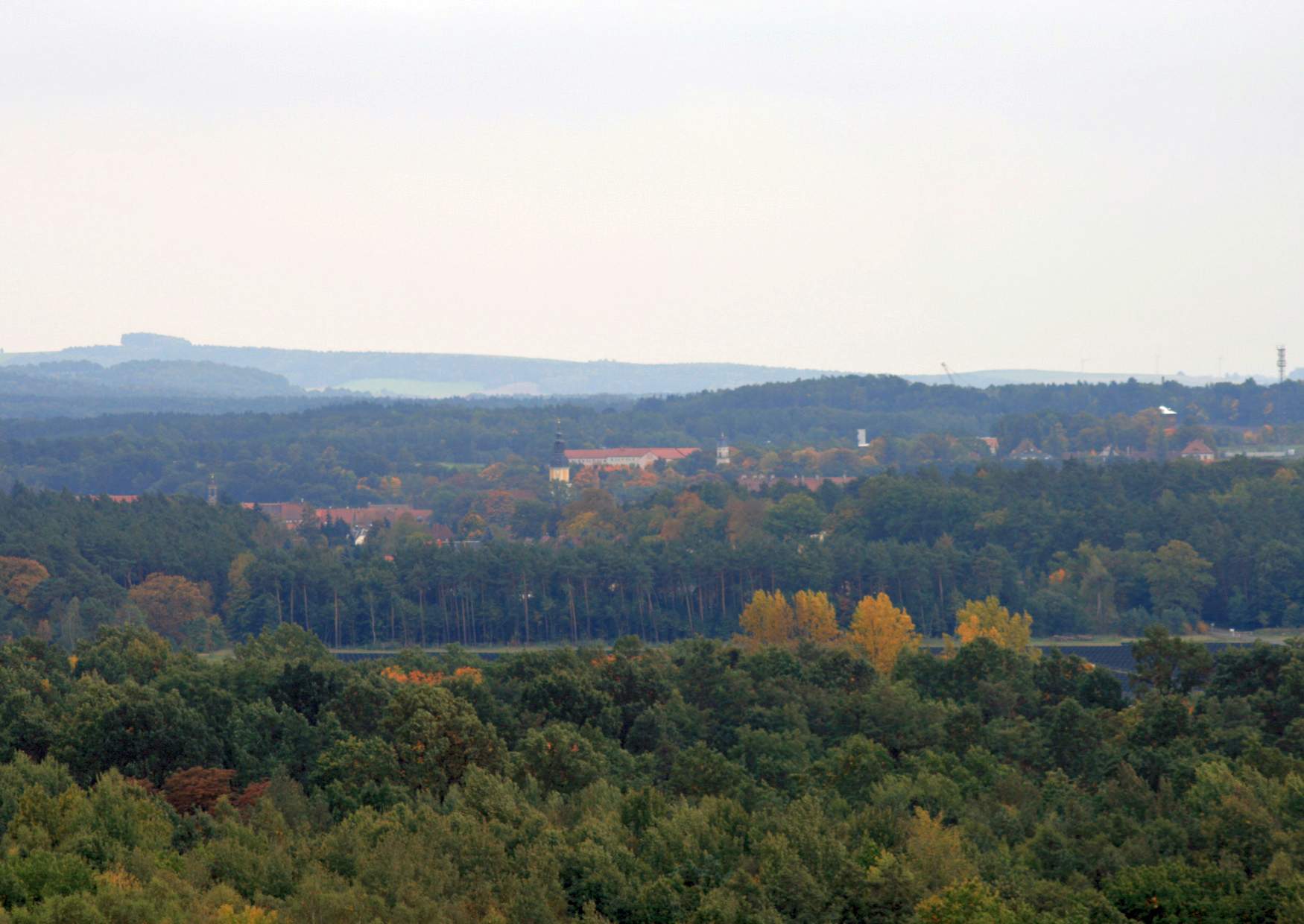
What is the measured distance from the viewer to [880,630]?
135500 mm

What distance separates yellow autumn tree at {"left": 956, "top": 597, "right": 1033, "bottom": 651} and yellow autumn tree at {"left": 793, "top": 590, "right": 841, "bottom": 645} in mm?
8571

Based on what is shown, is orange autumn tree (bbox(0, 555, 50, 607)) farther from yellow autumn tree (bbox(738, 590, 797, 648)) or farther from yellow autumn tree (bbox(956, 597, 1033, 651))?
yellow autumn tree (bbox(956, 597, 1033, 651))

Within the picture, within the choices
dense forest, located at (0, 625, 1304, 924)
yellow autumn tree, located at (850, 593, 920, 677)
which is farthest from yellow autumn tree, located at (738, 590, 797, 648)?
dense forest, located at (0, 625, 1304, 924)

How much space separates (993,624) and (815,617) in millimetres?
11982

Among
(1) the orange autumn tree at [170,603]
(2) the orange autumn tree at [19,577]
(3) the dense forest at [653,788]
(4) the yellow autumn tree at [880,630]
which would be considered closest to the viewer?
(3) the dense forest at [653,788]

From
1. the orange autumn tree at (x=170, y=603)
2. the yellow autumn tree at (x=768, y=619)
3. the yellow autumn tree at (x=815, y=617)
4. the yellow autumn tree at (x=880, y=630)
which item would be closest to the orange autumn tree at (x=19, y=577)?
the orange autumn tree at (x=170, y=603)

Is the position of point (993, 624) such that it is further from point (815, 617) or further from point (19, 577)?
point (19, 577)

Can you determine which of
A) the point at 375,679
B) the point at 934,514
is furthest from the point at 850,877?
the point at 934,514

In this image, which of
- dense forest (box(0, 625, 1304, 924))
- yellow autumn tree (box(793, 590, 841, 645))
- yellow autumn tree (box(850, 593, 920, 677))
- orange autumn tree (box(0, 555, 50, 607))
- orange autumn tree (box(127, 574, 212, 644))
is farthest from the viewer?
orange autumn tree (box(0, 555, 50, 607))

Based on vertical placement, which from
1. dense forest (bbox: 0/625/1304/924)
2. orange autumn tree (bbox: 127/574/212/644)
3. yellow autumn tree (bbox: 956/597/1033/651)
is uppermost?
dense forest (bbox: 0/625/1304/924)

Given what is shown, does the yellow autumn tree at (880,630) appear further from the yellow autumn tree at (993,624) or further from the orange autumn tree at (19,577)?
the orange autumn tree at (19,577)

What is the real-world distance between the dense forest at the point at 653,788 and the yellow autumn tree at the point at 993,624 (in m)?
41.8

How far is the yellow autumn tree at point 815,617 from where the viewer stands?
14538 cm

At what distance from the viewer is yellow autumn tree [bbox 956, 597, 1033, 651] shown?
138750mm
